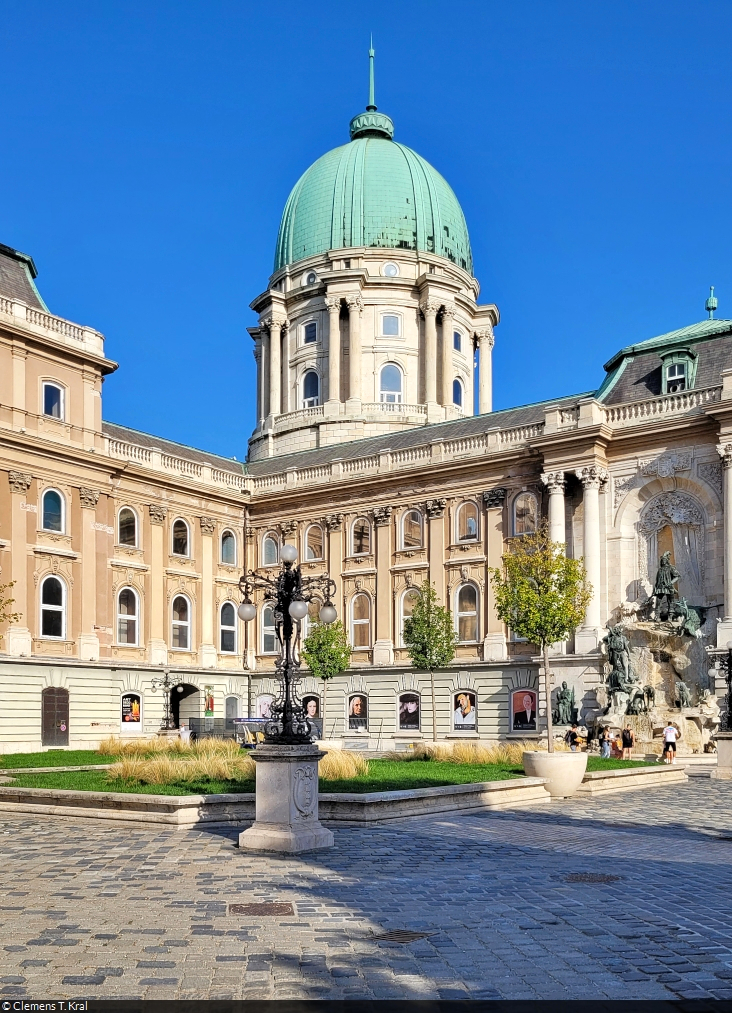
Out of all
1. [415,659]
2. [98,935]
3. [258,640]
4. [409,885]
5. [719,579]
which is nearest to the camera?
[98,935]

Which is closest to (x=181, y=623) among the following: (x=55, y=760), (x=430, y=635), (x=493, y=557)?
(x=430, y=635)

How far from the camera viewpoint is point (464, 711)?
155ft

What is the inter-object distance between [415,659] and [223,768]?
22194 millimetres

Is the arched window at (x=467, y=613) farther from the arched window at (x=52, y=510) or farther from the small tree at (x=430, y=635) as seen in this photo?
the arched window at (x=52, y=510)

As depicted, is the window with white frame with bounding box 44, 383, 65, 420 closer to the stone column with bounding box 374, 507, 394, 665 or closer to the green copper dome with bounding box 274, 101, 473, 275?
the stone column with bounding box 374, 507, 394, 665

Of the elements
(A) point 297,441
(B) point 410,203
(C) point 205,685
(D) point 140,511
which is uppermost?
(B) point 410,203

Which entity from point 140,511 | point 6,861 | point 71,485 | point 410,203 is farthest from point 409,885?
point 410,203

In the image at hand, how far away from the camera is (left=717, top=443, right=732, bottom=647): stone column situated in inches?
1553

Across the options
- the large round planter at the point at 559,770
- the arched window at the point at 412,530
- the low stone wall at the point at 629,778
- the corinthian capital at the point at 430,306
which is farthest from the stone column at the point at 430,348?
the large round planter at the point at 559,770

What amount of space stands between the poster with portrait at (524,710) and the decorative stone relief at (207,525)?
17761 millimetres

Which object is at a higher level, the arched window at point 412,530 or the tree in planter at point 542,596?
the arched window at point 412,530

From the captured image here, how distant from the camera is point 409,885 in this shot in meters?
12.8

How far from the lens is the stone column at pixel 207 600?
52.7 meters

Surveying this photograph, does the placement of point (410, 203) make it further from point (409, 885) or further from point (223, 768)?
point (409, 885)
